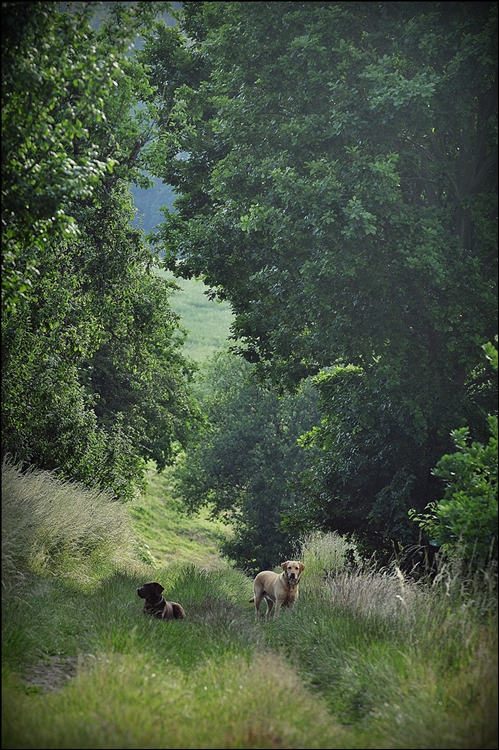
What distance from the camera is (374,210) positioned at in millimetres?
10703

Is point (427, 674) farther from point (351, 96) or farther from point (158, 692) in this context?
point (351, 96)

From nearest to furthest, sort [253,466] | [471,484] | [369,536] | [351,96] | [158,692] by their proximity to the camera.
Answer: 1. [158,692]
2. [471,484]
3. [351,96]
4. [369,536]
5. [253,466]

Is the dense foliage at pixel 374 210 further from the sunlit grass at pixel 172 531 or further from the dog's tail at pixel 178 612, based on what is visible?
the sunlit grass at pixel 172 531

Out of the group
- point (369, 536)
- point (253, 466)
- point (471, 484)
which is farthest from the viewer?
point (253, 466)

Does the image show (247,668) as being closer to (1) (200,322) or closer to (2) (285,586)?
(2) (285,586)

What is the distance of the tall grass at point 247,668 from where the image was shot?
4.74m

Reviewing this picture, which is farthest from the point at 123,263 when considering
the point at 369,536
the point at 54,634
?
the point at 54,634

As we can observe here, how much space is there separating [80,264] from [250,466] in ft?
58.8

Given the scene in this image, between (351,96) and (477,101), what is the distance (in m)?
2.04

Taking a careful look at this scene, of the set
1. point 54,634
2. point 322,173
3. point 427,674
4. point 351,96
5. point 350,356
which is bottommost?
point 54,634

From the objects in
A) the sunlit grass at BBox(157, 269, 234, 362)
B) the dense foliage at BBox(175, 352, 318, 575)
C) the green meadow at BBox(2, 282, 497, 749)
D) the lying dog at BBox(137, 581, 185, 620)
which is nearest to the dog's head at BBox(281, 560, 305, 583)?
the green meadow at BBox(2, 282, 497, 749)

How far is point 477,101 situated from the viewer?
1101cm

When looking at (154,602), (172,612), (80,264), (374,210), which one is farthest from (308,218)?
(80,264)

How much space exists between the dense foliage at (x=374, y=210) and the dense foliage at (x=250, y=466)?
1715cm
